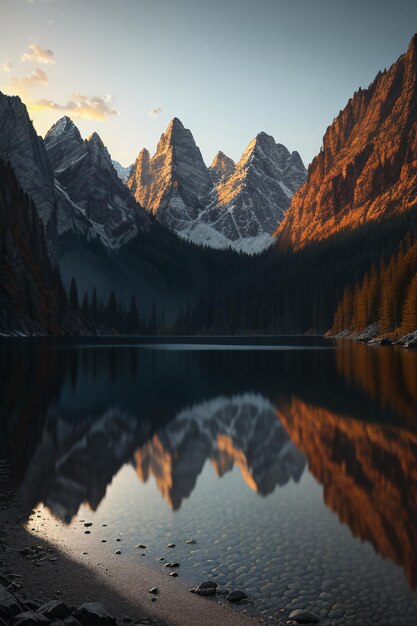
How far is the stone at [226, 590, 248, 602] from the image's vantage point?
9.46 m

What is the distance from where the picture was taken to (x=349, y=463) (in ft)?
61.7

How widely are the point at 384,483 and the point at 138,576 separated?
354 inches

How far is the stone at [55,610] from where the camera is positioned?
818 cm

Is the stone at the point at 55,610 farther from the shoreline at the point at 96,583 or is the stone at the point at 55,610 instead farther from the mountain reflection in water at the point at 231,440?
the mountain reflection in water at the point at 231,440

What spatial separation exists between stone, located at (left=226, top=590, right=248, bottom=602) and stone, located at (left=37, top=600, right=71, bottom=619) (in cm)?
283

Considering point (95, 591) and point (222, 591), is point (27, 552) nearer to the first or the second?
point (95, 591)

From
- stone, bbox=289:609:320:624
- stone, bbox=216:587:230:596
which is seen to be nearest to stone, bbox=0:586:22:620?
stone, bbox=216:587:230:596

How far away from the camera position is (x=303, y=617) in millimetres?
8789

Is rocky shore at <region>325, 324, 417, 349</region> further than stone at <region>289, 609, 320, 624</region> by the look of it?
Yes

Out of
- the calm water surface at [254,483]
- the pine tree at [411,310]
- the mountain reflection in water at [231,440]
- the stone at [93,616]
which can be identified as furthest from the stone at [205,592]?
the pine tree at [411,310]

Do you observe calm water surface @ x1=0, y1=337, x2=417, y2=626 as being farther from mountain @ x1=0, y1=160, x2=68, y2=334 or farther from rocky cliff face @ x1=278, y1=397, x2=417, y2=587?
mountain @ x1=0, y1=160, x2=68, y2=334

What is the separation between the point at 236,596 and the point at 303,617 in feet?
4.27

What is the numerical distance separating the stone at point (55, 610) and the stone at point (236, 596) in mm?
2832

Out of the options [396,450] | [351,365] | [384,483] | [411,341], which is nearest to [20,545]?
[384,483]
